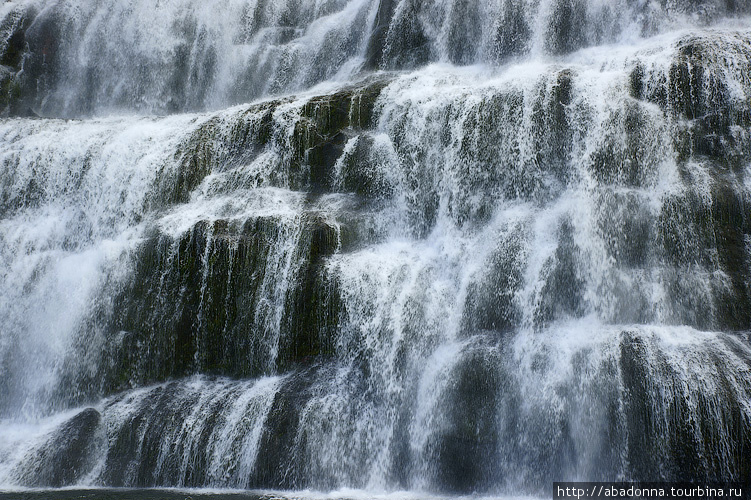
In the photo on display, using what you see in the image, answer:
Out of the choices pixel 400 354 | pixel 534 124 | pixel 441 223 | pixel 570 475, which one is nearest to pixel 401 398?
pixel 400 354

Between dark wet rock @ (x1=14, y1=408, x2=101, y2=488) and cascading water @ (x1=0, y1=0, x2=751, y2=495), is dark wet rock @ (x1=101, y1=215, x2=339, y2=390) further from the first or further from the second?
dark wet rock @ (x1=14, y1=408, x2=101, y2=488)

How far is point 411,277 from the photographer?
11875mm

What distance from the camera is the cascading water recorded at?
9.88 metres

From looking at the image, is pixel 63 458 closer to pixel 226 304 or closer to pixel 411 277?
pixel 226 304

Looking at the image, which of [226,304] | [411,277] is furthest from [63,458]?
[411,277]

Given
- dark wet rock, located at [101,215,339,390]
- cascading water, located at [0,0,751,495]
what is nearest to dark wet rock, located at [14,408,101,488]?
cascading water, located at [0,0,751,495]

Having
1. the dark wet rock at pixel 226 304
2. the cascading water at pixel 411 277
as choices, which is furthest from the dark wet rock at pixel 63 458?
the dark wet rock at pixel 226 304

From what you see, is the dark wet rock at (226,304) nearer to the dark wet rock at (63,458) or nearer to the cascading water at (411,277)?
the cascading water at (411,277)

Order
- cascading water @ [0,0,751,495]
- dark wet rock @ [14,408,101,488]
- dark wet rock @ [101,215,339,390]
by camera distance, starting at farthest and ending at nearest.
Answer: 1. dark wet rock @ [101,215,339,390]
2. dark wet rock @ [14,408,101,488]
3. cascading water @ [0,0,751,495]

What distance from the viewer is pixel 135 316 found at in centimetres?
1261

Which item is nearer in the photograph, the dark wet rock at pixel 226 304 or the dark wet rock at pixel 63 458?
the dark wet rock at pixel 63 458

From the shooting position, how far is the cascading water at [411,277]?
32.4 ft

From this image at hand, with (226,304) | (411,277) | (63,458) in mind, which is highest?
(411,277)

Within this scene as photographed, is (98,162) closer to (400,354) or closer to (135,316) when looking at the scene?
(135,316)
